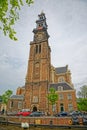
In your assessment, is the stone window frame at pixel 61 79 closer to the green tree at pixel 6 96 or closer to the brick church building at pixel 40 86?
the brick church building at pixel 40 86

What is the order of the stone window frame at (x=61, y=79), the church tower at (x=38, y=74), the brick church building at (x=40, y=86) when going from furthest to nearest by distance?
the stone window frame at (x=61, y=79), the church tower at (x=38, y=74), the brick church building at (x=40, y=86)

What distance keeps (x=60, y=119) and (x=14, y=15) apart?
22.0 m

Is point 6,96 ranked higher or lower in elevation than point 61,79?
lower

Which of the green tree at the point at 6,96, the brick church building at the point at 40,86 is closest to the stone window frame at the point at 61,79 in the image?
the brick church building at the point at 40,86

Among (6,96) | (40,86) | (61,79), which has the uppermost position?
(61,79)

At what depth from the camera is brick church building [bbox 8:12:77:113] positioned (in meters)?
37.0

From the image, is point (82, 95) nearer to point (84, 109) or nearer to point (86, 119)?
point (84, 109)

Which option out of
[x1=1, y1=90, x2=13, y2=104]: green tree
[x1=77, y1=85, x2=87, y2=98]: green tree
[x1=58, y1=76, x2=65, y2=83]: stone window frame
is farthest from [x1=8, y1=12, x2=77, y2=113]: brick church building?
[x1=77, y1=85, x2=87, y2=98]: green tree

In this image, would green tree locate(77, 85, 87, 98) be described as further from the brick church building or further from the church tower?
the church tower

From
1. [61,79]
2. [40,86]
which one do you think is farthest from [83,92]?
[40,86]

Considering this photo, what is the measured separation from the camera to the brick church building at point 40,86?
37.0 metres

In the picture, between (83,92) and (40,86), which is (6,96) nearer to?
(40,86)

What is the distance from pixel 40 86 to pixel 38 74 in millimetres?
4363

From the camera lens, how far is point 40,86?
39000 mm
